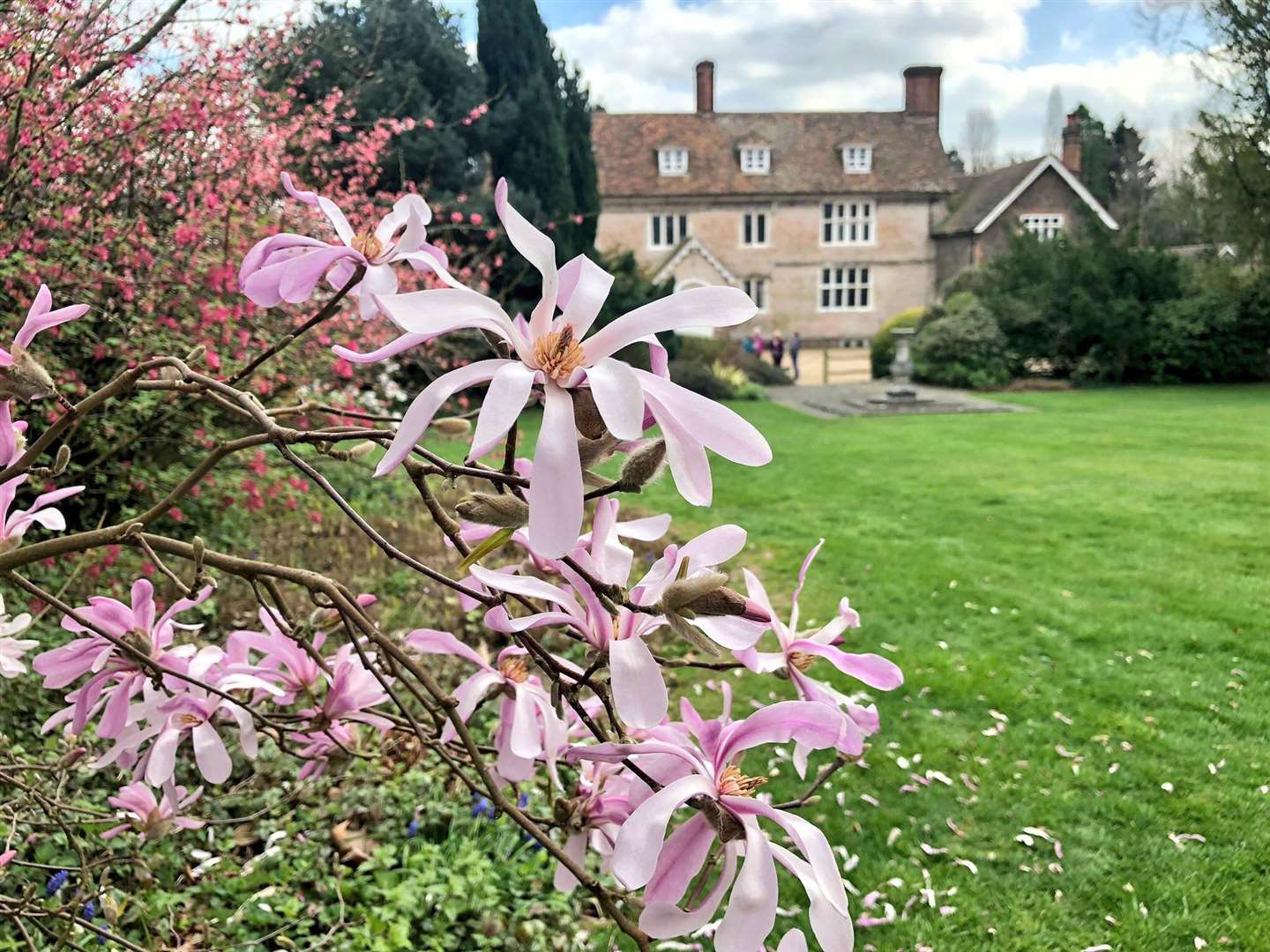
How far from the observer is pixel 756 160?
26234 millimetres

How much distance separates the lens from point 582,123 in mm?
14930

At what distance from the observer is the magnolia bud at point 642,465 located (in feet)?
2.24

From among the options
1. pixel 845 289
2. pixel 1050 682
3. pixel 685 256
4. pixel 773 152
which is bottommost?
pixel 1050 682

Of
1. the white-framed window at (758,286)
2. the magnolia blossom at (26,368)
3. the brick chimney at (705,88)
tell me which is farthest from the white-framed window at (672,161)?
the magnolia blossom at (26,368)

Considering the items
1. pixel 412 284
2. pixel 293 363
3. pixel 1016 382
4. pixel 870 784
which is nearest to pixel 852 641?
pixel 870 784

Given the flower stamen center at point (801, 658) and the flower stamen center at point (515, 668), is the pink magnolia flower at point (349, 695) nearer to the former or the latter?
the flower stamen center at point (515, 668)

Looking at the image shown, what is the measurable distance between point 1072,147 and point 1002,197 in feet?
18.7

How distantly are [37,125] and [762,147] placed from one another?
25.1m

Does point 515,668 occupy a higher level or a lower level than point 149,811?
higher

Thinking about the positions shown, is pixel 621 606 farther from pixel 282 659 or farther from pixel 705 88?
pixel 705 88

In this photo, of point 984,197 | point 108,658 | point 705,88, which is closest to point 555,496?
point 108,658

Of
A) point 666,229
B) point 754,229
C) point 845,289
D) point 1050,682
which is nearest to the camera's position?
point 1050,682

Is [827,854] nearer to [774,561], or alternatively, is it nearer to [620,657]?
[620,657]

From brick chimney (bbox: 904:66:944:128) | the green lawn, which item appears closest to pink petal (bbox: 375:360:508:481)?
the green lawn
